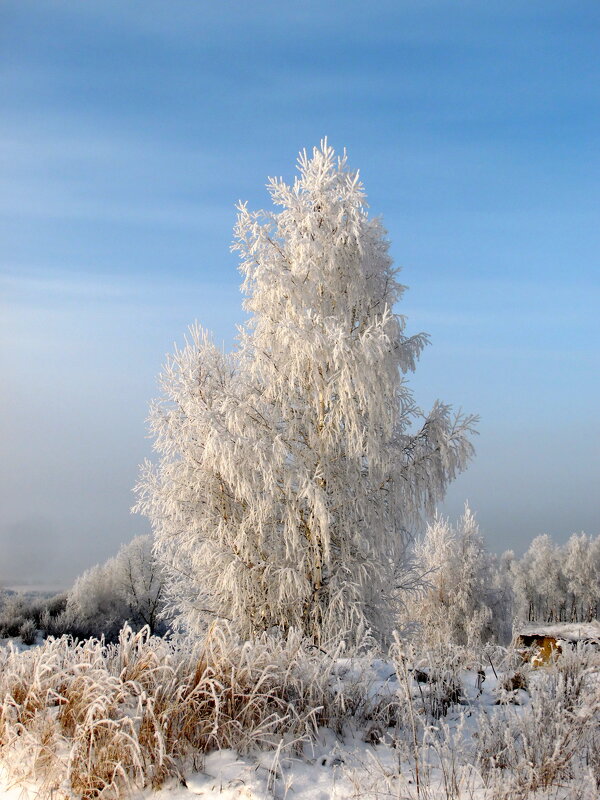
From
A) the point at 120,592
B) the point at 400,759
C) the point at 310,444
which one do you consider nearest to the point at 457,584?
the point at 310,444

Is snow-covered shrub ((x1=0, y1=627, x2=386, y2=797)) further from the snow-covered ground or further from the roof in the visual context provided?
the roof

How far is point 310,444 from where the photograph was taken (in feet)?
34.4

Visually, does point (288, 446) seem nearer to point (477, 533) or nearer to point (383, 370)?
point (383, 370)

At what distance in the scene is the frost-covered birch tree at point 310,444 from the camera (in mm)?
10000

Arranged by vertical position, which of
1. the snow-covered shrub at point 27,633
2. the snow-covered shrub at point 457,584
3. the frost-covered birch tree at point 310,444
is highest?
the frost-covered birch tree at point 310,444

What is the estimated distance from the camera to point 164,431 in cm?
1150

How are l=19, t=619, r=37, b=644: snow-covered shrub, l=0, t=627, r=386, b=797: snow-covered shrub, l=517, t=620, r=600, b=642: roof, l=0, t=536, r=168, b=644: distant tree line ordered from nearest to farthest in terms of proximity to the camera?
1. l=0, t=627, r=386, b=797: snow-covered shrub
2. l=517, t=620, r=600, b=642: roof
3. l=19, t=619, r=37, b=644: snow-covered shrub
4. l=0, t=536, r=168, b=644: distant tree line

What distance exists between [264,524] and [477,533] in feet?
61.1

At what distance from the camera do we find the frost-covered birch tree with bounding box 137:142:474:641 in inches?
394

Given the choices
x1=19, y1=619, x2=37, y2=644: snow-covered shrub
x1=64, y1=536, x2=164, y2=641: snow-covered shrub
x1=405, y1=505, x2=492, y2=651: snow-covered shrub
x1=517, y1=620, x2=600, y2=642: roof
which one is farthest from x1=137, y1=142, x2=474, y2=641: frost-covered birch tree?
x1=64, y1=536, x2=164, y2=641: snow-covered shrub

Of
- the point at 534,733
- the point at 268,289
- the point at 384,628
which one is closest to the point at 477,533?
the point at 384,628

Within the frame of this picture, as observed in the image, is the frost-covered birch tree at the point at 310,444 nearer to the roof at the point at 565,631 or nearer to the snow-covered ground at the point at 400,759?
the roof at the point at 565,631

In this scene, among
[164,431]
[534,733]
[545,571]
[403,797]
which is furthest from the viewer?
[545,571]

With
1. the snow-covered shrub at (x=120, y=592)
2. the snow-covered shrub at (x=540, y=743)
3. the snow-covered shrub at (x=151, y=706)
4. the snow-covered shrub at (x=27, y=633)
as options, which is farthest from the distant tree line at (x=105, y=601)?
the snow-covered shrub at (x=540, y=743)
